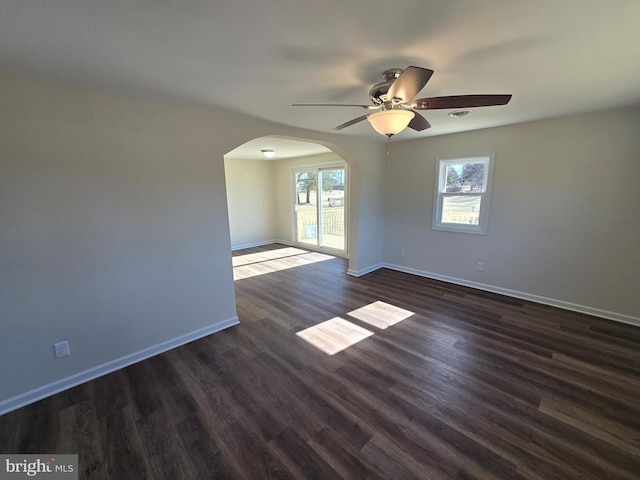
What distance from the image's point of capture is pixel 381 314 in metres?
3.16

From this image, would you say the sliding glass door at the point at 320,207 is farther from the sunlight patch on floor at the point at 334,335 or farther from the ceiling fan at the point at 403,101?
the ceiling fan at the point at 403,101

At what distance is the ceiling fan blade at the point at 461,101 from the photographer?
5.06 feet

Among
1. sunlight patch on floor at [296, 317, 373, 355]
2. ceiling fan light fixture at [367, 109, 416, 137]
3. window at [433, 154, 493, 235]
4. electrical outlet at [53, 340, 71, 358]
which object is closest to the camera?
ceiling fan light fixture at [367, 109, 416, 137]

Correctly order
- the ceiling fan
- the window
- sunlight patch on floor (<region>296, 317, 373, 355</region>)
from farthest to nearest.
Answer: the window, sunlight patch on floor (<region>296, 317, 373, 355</region>), the ceiling fan

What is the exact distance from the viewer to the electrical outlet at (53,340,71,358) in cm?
199

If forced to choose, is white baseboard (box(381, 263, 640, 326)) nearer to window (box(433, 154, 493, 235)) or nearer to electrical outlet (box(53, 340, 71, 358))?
window (box(433, 154, 493, 235))

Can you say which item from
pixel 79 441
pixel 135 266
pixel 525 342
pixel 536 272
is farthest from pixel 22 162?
pixel 536 272

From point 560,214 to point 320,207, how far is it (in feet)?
13.9

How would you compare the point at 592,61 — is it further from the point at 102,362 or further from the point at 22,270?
the point at 102,362

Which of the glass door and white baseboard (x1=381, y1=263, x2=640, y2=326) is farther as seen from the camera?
the glass door

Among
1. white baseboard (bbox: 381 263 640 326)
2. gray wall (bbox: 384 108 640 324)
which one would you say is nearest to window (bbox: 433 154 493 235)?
gray wall (bbox: 384 108 640 324)

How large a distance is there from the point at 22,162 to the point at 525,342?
4.45 metres

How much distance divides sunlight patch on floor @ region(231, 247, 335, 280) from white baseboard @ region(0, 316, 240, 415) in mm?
1810

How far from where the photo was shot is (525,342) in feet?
8.39
